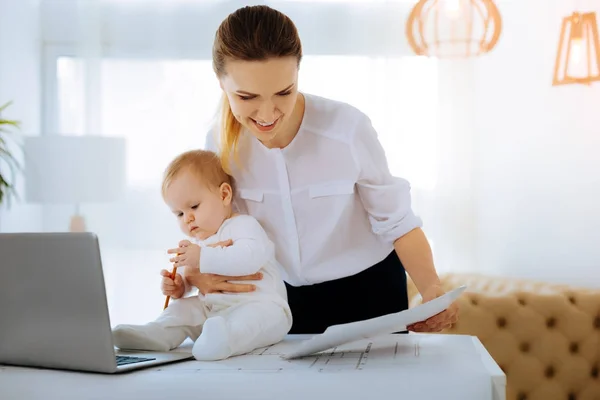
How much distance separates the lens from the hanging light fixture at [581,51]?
3.21 metres

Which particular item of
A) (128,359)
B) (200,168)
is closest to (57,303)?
(128,359)

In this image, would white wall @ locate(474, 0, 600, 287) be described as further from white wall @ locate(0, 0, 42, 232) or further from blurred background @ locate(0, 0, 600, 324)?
white wall @ locate(0, 0, 42, 232)

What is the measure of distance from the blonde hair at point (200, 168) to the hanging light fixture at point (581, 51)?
2215 millimetres

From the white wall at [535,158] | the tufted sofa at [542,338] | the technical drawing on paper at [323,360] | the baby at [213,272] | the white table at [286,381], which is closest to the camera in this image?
the white table at [286,381]

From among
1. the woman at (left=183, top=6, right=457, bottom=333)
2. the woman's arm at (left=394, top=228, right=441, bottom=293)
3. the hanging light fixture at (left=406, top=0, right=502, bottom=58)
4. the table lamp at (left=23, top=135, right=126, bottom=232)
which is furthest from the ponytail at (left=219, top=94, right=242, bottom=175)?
the table lamp at (left=23, top=135, right=126, bottom=232)

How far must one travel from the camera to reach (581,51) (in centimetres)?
329

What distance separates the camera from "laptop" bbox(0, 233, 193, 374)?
3.18ft

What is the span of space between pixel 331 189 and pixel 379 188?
10 centimetres

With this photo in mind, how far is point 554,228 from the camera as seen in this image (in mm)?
3688

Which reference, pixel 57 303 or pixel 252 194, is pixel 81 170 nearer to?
pixel 252 194

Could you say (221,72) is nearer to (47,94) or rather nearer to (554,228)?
(554,228)

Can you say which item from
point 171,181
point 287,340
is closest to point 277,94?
point 171,181

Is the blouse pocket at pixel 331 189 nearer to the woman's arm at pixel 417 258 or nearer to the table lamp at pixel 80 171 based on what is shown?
the woman's arm at pixel 417 258

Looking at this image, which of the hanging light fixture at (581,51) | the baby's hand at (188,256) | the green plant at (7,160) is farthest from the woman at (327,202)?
the green plant at (7,160)
